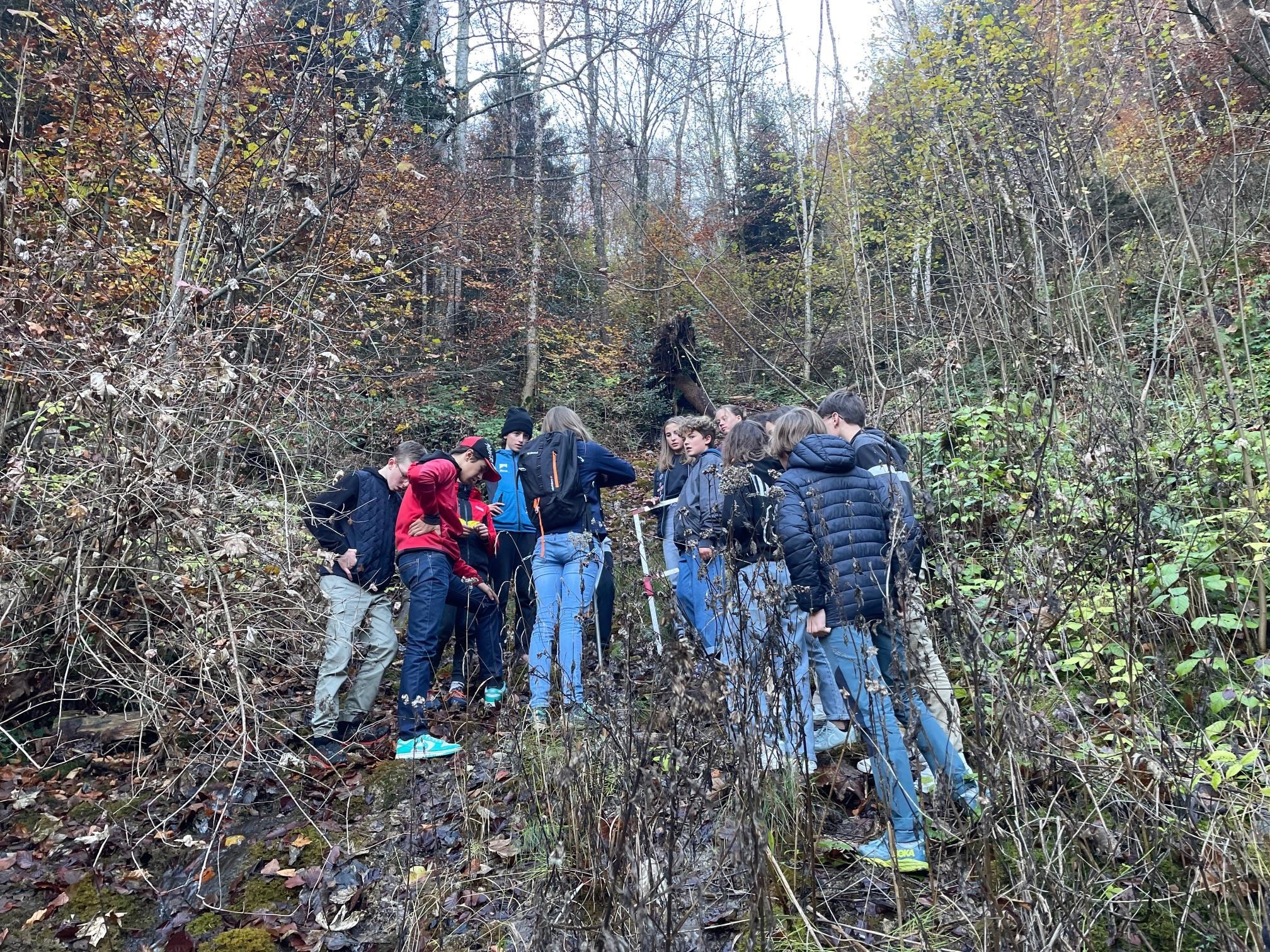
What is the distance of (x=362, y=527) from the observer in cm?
479

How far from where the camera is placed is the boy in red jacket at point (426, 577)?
15.4 feet

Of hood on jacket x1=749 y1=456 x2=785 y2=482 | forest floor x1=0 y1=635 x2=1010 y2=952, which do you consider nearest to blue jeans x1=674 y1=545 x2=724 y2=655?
forest floor x1=0 y1=635 x2=1010 y2=952

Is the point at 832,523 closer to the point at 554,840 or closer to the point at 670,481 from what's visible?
the point at 554,840

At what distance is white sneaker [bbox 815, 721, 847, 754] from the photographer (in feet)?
13.6

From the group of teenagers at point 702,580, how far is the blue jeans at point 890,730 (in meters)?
0.01

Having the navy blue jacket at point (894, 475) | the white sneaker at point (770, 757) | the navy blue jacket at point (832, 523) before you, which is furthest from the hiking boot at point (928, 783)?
the navy blue jacket at point (894, 475)

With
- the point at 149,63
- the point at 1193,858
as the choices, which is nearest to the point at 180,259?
the point at 149,63

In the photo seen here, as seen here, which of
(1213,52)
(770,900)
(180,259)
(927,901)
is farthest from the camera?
(1213,52)

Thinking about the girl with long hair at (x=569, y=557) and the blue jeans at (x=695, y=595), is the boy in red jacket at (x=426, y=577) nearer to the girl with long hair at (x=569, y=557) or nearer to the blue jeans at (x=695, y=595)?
the girl with long hair at (x=569, y=557)

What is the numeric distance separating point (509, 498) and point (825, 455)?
3.21 meters

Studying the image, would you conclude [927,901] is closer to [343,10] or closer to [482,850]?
[482,850]

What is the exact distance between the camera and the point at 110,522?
4.50 metres

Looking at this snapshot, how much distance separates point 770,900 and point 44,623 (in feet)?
14.9

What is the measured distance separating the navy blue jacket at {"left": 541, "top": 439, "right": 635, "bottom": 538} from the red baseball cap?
70cm
